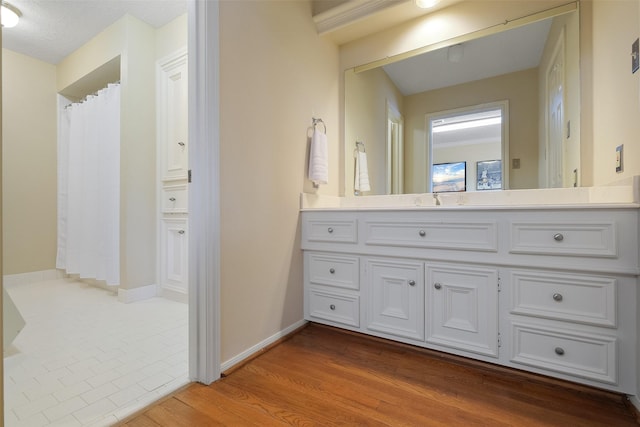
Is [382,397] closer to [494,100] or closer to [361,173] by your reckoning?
[361,173]

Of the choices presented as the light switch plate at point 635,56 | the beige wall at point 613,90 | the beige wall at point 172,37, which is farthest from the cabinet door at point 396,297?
the beige wall at point 172,37

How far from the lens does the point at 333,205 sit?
2400mm

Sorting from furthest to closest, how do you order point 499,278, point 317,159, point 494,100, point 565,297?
point 317,159
point 494,100
point 499,278
point 565,297

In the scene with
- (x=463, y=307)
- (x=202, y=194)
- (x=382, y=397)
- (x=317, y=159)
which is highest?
(x=317, y=159)

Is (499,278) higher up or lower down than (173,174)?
lower down

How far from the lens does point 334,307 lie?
1.95 meters

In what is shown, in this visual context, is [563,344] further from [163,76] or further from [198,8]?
[163,76]

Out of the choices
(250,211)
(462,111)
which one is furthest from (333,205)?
(462,111)

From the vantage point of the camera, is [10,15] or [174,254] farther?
[174,254]

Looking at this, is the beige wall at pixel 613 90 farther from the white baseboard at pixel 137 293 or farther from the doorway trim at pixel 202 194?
the white baseboard at pixel 137 293

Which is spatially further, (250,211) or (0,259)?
(250,211)

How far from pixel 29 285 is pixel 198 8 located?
3509 millimetres

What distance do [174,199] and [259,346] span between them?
1.62 m

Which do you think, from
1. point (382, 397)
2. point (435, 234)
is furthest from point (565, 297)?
point (382, 397)
